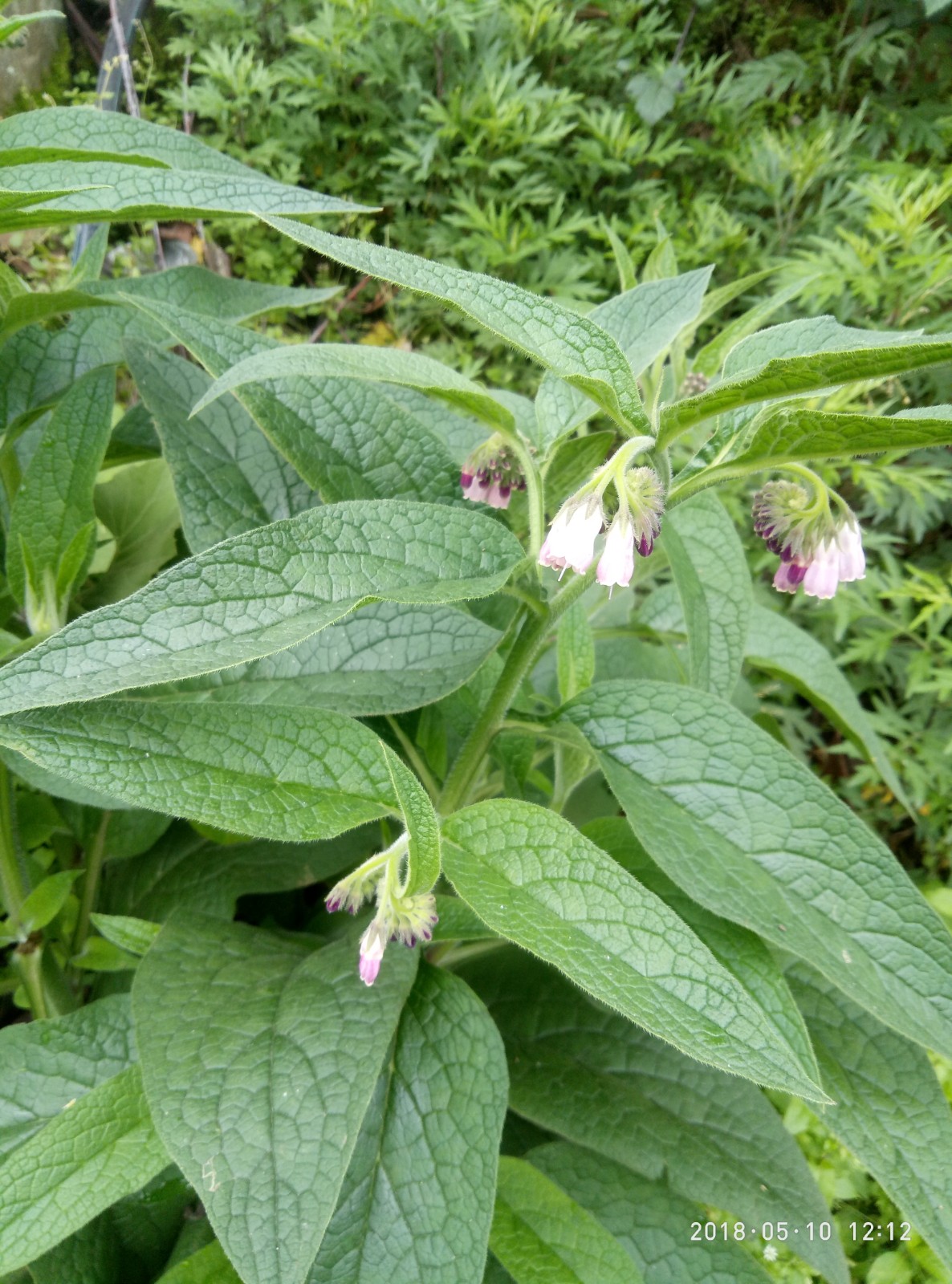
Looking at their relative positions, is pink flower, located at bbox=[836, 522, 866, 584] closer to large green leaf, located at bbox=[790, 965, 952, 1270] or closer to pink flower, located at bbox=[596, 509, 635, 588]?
pink flower, located at bbox=[596, 509, 635, 588]

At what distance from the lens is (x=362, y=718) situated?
892mm

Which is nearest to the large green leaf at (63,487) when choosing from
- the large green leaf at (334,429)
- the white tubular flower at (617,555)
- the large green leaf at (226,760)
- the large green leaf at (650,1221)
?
the large green leaf at (334,429)

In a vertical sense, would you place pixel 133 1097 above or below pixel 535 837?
below

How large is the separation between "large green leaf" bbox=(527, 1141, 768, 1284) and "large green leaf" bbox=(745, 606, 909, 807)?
1.68ft

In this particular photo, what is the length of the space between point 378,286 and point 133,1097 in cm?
181

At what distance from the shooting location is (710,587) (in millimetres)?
861

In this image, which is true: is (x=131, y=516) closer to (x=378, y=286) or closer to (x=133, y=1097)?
(x=133, y=1097)

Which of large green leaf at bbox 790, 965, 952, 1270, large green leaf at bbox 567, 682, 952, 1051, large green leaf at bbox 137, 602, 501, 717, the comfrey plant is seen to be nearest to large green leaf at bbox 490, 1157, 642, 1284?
the comfrey plant

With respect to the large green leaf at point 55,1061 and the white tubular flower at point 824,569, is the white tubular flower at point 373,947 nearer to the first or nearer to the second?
the large green leaf at point 55,1061

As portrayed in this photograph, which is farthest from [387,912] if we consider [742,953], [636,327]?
[636,327]

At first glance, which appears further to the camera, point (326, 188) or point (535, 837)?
point (326, 188)

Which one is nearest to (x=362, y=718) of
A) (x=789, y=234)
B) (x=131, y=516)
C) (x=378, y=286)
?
(x=131, y=516)

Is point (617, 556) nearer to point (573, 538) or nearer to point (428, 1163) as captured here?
point (573, 538)

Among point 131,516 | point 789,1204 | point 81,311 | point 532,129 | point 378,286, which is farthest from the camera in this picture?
point 378,286
